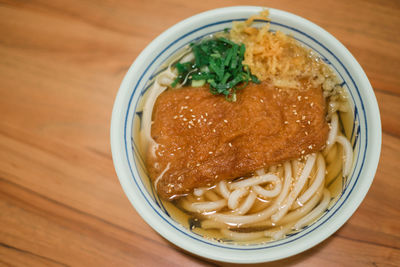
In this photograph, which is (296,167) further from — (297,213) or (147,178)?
(147,178)

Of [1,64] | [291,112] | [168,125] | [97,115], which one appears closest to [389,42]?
[291,112]

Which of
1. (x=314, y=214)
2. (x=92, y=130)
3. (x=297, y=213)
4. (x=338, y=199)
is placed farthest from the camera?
(x=92, y=130)

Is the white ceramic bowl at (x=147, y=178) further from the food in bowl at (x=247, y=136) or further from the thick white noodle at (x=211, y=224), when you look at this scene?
the thick white noodle at (x=211, y=224)

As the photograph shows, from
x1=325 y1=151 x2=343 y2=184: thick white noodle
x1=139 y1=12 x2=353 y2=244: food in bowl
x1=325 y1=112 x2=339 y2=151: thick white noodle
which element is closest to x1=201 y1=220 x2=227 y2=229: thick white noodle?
x1=139 y1=12 x2=353 y2=244: food in bowl

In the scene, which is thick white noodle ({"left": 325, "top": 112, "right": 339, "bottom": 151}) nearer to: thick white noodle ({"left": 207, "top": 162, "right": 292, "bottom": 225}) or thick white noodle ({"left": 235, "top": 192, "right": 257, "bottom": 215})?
thick white noodle ({"left": 207, "top": 162, "right": 292, "bottom": 225})

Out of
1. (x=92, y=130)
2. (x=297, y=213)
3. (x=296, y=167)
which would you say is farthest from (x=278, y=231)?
(x=92, y=130)

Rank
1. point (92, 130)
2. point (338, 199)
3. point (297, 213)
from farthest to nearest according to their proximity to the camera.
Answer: point (92, 130) → point (297, 213) → point (338, 199)

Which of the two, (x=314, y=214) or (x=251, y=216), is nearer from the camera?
(x=314, y=214)

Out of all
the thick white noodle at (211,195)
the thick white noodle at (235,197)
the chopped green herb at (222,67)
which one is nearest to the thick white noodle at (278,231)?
the thick white noodle at (235,197)
